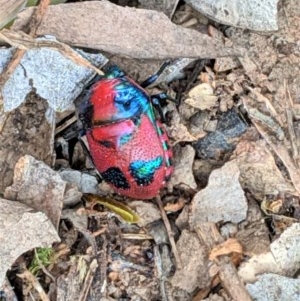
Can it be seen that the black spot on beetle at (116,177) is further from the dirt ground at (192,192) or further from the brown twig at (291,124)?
the brown twig at (291,124)

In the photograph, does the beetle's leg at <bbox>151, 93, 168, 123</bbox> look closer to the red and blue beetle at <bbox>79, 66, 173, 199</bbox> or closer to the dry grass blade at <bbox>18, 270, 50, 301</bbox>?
the red and blue beetle at <bbox>79, 66, 173, 199</bbox>

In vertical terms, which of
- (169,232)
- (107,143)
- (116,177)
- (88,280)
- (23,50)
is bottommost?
(88,280)

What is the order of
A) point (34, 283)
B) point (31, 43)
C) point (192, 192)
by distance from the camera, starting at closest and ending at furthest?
point (31, 43)
point (34, 283)
point (192, 192)

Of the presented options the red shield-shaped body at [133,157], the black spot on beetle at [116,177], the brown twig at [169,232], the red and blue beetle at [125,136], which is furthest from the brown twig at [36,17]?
the brown twig at [169,232]

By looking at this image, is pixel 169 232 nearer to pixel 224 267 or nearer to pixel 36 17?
pixel 224 267

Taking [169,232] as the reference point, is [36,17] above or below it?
above

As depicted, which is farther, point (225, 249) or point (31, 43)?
point (225, 249)

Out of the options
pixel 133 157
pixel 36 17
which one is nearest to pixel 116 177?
pixel 133 157

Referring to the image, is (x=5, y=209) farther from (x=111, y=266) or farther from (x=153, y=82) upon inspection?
(x=153, y=82)

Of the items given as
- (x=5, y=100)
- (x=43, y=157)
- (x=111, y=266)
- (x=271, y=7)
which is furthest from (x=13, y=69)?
(x=271, y=7)
